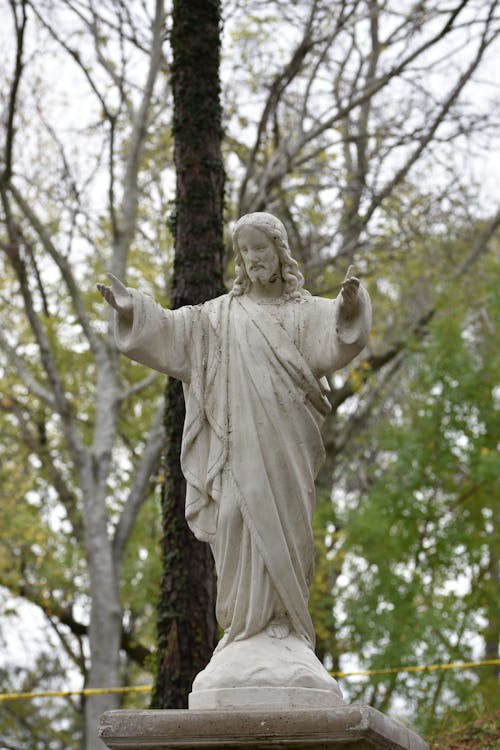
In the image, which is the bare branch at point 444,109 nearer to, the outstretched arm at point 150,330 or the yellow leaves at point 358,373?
the yellow leaves at point 358,373

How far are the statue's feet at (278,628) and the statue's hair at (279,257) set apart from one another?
1.68 metres

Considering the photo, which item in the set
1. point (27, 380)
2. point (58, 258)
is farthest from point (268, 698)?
point (58, 258)

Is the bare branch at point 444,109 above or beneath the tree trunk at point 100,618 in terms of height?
above

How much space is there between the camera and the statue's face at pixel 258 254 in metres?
6.24

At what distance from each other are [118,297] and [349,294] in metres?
1.13

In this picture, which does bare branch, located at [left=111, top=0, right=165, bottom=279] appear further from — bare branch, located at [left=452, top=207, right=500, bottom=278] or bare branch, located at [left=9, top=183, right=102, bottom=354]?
bare branch, located at [left=452, top=207, right=500, bottom=278]

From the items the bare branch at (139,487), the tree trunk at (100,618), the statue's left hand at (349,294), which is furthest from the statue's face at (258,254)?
the tree trunk at (100,618)

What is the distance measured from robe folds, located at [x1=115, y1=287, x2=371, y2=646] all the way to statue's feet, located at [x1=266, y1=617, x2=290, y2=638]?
0.03m

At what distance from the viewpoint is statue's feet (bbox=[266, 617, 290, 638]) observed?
566 cm

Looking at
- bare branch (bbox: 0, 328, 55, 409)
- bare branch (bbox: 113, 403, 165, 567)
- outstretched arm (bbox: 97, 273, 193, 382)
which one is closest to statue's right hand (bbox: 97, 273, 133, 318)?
outstretched arm (bbox: 97, 273, 193, 382)

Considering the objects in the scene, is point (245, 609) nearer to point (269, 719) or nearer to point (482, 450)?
point (269, 719)

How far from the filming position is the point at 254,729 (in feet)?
17.0

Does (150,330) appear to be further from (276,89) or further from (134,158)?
(134,158)

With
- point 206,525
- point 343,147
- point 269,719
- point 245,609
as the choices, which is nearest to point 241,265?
point 206,525
